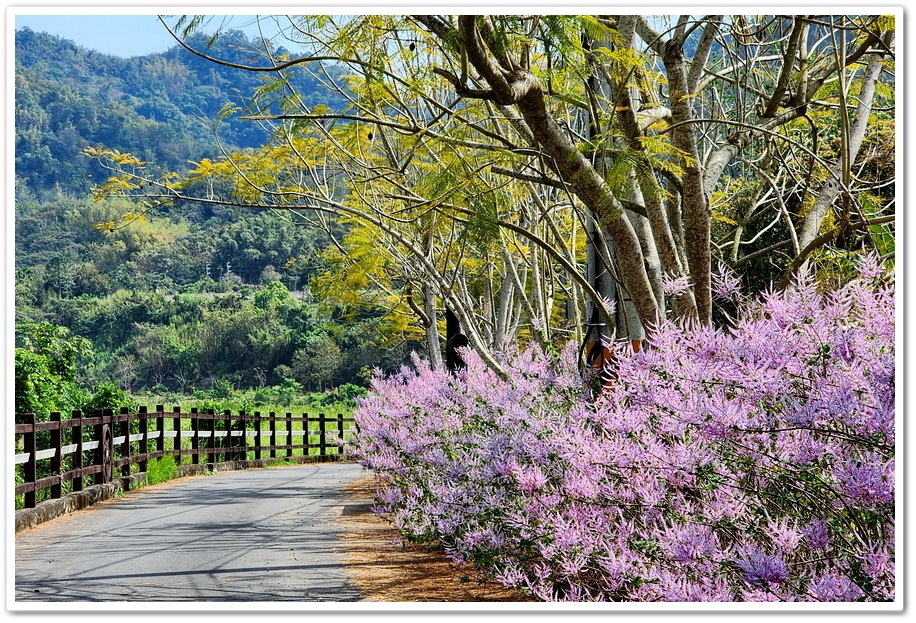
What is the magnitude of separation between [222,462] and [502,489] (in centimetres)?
1407

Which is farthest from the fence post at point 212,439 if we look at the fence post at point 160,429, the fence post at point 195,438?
the fence post at point 160,429

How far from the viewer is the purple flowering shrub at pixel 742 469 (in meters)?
3.07

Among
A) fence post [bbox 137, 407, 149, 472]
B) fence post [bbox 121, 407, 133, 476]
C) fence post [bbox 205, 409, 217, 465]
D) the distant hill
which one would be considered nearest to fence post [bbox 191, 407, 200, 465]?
fence post [bbox 205, 409, 217, 465]

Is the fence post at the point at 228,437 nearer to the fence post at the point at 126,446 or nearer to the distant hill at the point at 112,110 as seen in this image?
the distant hill at the point at 112,110

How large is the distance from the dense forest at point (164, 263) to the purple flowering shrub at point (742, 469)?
50.4 ft

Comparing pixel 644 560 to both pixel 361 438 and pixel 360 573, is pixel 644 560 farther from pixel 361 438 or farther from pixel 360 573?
pixel 361 438

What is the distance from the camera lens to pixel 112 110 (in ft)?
Answer: 105

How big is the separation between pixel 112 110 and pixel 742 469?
32127mm

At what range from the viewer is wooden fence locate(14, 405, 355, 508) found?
9367 mm

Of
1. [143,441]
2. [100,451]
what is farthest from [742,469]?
[143,441]

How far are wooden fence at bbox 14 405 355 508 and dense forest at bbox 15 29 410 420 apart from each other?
11.1 ft

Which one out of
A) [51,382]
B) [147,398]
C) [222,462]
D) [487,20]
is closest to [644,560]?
[487,20]

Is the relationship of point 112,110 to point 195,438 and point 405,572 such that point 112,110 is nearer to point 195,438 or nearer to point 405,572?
point 195,438

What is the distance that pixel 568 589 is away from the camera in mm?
4715
